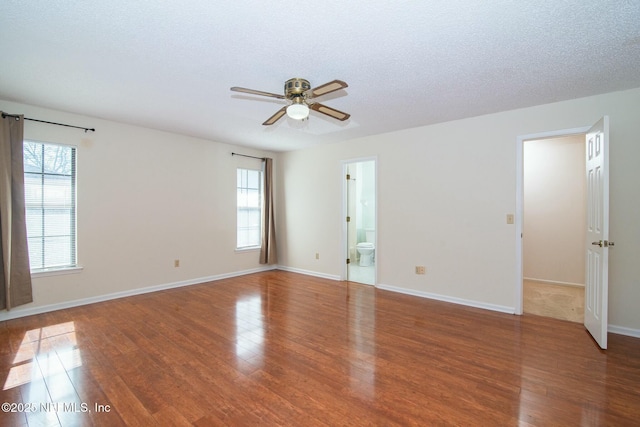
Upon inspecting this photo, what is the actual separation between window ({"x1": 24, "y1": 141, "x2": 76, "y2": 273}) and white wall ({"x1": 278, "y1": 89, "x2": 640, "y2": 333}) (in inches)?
150

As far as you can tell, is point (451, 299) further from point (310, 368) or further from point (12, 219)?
point (12, 219)

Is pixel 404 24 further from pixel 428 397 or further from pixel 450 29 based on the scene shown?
pixel 428 397

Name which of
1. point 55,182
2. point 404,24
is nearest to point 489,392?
point 404,24

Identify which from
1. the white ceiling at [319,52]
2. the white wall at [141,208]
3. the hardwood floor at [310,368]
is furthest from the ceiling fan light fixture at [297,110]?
the white wall at [141,208]

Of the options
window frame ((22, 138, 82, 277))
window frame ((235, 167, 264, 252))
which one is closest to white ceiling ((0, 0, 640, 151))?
window frame ((22, 138, 82, 277))

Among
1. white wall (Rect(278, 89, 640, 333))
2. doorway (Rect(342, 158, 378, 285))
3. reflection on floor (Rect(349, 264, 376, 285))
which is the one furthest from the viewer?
doorway (Rect(342, 158, 378, 285))

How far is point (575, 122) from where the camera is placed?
323cm

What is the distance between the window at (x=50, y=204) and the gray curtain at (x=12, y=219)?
0.54ft

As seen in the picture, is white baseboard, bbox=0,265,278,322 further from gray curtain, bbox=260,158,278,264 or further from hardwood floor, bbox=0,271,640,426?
gray curtain, bbox=260,158,278,264

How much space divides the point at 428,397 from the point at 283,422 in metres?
0.97

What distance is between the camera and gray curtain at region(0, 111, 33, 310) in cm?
326

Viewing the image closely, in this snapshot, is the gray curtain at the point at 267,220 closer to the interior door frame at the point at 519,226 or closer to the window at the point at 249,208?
the window at the point at 249,208

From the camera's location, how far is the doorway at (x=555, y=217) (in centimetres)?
471

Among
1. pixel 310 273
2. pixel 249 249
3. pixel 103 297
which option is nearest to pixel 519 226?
pixel 310 273
